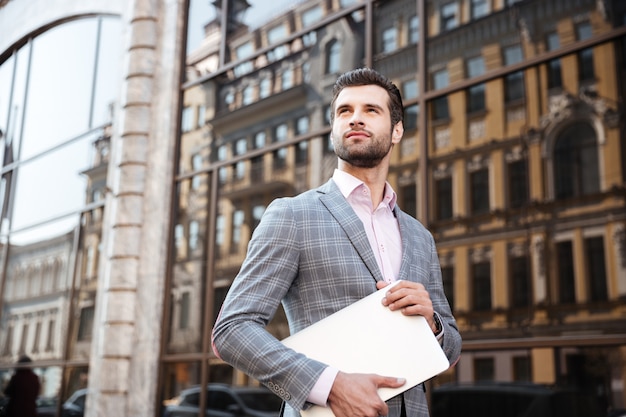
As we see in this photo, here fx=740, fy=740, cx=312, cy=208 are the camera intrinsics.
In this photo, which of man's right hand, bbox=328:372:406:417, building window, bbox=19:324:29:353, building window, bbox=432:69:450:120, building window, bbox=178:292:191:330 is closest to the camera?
man's right hand, bbox=328:372:406:417

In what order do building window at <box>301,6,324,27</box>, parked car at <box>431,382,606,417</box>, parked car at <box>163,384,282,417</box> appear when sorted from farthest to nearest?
1. building window at <box>301,6,324,27</box>
2. parked car at <box>163,384,282,417</box>
3. parked car at <box>431,382,606,417</box>

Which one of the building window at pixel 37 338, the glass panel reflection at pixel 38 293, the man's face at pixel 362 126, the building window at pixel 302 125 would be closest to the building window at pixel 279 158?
the building window at pixel 302 125

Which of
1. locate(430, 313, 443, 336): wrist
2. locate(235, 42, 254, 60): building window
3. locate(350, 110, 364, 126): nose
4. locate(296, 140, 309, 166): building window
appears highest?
locate(235, 42, 254, 60): building window

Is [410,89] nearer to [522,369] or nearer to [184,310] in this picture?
[522,369]

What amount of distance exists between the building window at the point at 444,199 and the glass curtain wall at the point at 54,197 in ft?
18.3

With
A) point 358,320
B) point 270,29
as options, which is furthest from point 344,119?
point 270,29

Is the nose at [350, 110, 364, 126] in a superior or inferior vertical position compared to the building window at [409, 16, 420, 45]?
inferior

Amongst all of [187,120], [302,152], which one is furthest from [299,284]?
[187,120]

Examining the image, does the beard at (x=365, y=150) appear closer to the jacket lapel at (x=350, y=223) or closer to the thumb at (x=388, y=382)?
the jacket lapel at (x=350, y=223)

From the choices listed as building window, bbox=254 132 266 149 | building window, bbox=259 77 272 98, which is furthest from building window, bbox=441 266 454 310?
building window, bbox=259 77 272 98

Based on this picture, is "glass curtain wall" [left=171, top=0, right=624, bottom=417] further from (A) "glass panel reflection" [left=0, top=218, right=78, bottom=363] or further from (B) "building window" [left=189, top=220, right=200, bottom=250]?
(A) "glass panel reflection" [left=0, top=218, right=78, bottom=363]

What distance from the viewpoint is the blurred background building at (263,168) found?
5734mm

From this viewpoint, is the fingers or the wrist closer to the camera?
the fingers

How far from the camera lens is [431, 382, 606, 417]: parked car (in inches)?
210
